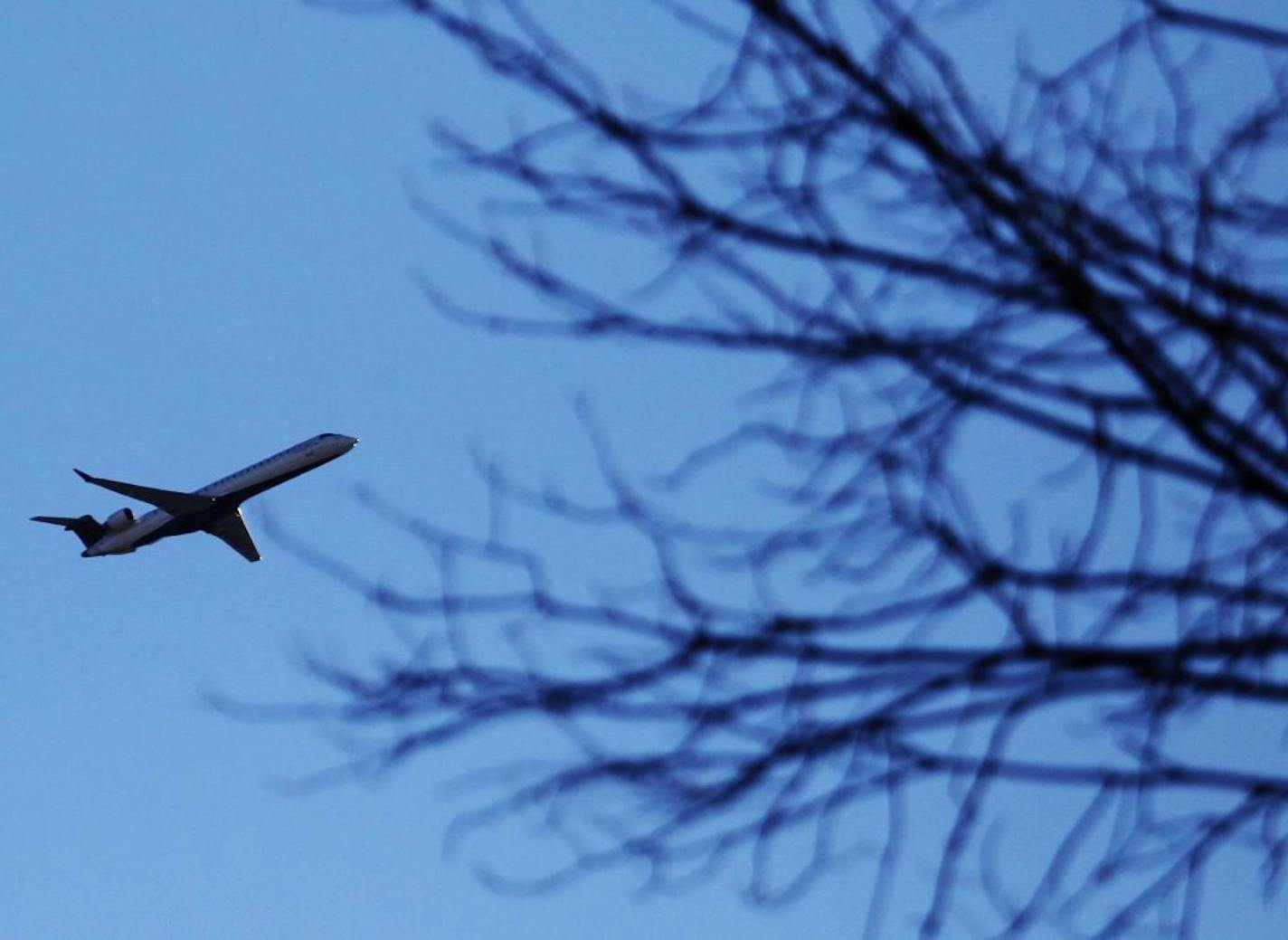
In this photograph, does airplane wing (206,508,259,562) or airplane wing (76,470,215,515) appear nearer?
airplane wing (76,470,215,515)

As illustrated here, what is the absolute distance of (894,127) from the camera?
14.5 feet

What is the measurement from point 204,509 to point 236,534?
10.4 ft

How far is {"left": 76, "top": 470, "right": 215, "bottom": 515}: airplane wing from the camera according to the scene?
43.3m

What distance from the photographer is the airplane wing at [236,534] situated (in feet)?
159

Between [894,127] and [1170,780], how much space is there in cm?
173

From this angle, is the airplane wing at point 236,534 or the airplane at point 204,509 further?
the airplane wing at point 236,534

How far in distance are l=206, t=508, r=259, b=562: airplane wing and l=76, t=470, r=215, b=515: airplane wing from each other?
142cm

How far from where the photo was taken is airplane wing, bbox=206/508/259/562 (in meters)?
48.4

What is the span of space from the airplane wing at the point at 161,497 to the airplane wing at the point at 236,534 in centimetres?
142

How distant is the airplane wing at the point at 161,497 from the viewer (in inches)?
1705

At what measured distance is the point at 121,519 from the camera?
1948 inches

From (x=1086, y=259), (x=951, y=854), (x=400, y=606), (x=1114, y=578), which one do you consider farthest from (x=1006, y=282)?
(x=400, y=606)

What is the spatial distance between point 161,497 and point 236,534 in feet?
Answer: 15.0

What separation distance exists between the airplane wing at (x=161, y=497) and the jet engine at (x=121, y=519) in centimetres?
278
